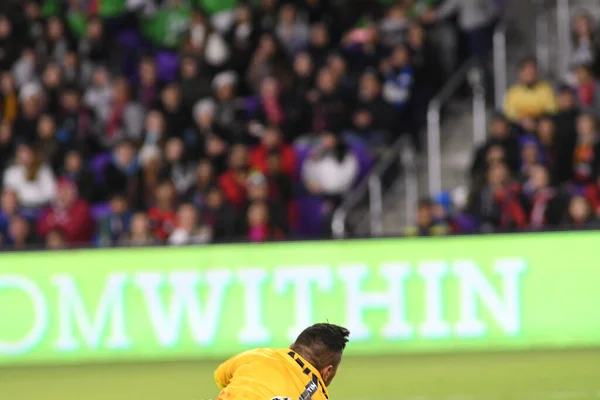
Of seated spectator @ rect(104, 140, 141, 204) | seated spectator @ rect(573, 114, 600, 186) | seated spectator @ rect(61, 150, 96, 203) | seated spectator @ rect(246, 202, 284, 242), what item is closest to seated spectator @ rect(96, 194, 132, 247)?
seated spectator @ rect(104, 140, 141, 204)

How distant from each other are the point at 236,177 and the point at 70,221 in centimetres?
216

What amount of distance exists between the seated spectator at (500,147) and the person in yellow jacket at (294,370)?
32.4 feet

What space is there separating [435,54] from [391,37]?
103 centimetres

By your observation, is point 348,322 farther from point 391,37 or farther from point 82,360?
point 391,37

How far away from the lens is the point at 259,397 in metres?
5.84

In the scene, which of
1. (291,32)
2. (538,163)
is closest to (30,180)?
(291,32)

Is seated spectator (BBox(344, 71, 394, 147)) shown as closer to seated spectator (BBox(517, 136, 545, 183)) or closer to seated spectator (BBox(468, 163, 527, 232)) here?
seated spectator (BBox(517, 136, 545, 183))

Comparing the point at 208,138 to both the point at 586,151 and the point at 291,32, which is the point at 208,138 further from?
the point at 586,151

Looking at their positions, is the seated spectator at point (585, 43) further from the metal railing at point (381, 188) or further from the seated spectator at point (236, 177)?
the seated spectator at point (236, 177)

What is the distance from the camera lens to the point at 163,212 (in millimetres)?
15969

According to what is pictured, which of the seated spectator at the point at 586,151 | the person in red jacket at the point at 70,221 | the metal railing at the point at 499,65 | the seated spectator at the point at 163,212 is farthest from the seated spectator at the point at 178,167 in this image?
the seated spectator at the point at 586,151

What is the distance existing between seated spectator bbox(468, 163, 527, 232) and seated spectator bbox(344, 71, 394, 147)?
2.05 m

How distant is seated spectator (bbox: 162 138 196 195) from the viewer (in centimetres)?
1684

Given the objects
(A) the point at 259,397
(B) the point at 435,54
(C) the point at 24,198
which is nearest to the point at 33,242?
(C) the point at 24,198
